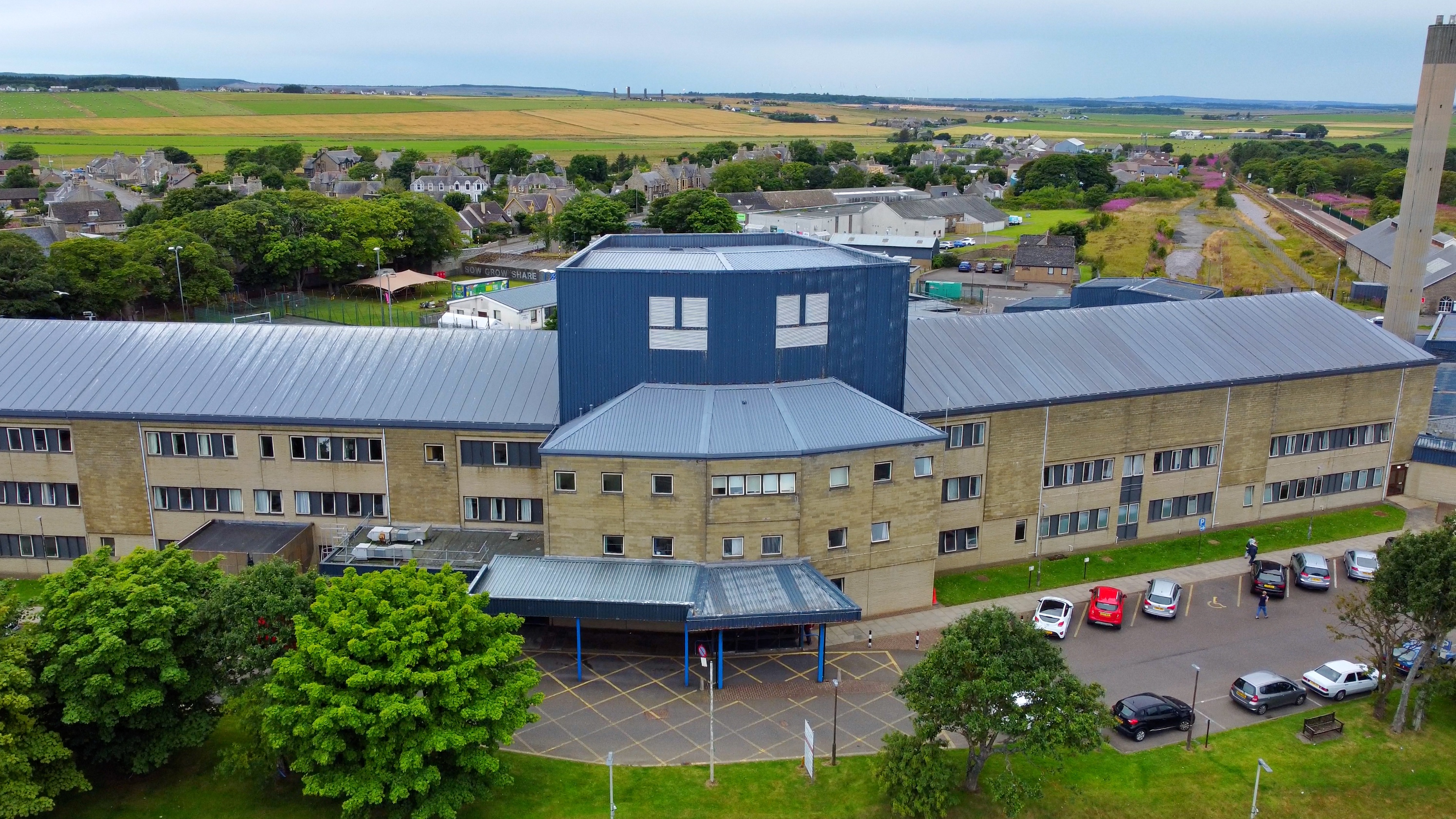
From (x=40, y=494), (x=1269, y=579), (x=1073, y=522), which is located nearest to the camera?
(x=1269, y=579)

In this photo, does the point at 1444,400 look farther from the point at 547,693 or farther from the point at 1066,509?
the point at 547,693

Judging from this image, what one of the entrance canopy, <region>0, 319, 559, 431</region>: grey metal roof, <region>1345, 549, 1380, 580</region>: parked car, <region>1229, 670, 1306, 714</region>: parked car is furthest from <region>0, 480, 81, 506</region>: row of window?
<region>1345, 549, 1380, 580</region>: parked car

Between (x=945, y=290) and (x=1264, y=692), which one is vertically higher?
(x=945, y=290)

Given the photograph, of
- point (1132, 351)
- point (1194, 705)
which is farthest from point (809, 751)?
point (1132, 351)

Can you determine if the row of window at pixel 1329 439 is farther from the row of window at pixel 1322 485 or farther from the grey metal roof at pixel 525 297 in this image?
the grey metal roof at pixel 525 297

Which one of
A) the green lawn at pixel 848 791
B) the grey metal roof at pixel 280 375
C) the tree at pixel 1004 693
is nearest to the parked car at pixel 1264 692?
the green lawn at pixel 848 791

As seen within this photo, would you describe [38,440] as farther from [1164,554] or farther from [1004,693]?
[1164,554]

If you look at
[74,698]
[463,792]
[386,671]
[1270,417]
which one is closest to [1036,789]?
[463,792]
